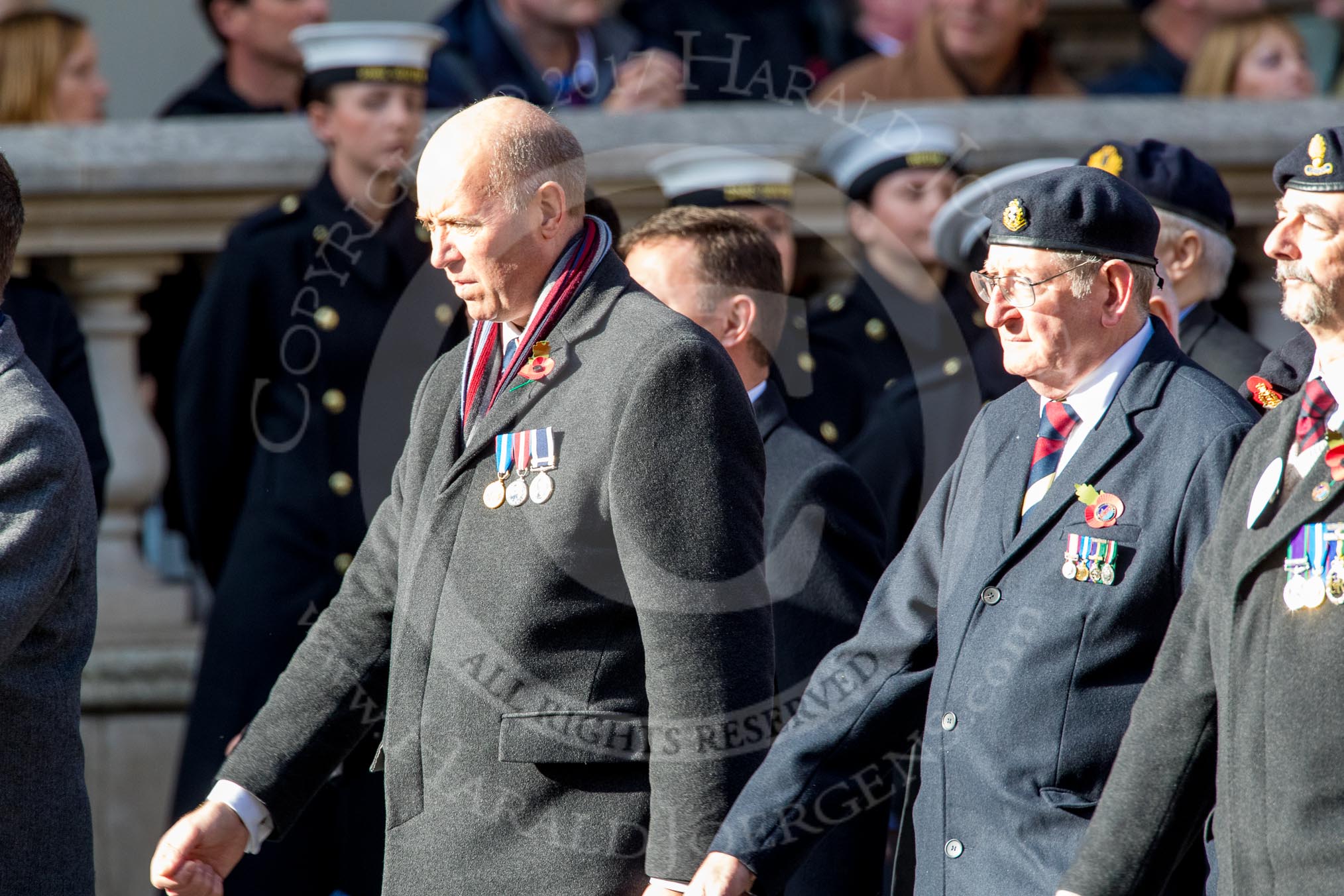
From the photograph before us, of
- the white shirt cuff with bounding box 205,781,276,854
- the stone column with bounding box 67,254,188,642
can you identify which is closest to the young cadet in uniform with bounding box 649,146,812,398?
the stone column with bounding box 67,254,188,642

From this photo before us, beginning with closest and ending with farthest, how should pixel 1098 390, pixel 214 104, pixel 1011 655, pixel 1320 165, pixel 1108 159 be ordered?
pixel 1320 165, pixel 1011 655, pixel 1098 390, pixel 1108 159, pixel 214 104

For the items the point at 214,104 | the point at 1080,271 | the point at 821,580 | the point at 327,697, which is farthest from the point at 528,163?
the point at 214,104

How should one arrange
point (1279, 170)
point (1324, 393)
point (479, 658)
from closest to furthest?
point (1324, 393) < point (1279, 170) < point (479, 658)

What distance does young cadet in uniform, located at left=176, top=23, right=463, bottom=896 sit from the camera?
498 cm

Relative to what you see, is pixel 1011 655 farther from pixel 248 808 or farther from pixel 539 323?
pixel 248 808

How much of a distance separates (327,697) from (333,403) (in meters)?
1.59

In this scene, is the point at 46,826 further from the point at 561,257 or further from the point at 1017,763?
the point at 1017,763

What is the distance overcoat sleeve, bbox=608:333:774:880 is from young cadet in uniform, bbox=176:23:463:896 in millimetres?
1877

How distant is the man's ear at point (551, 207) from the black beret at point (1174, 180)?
1.37 m

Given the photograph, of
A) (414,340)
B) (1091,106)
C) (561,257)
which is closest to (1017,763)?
(561,257)

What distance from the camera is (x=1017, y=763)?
3.06 meters

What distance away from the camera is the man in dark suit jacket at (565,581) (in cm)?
312

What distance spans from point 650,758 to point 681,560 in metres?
0.30

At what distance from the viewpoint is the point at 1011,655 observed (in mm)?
3088
